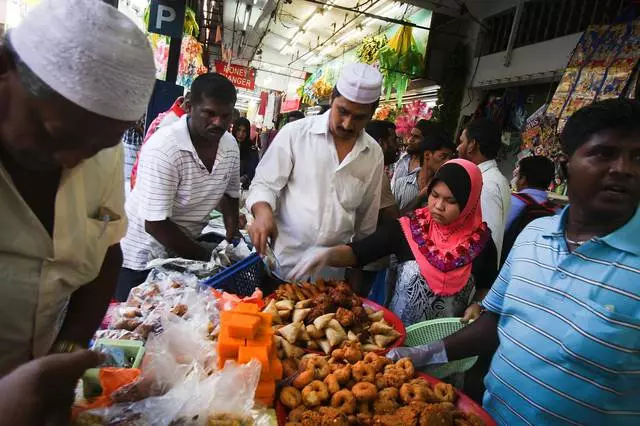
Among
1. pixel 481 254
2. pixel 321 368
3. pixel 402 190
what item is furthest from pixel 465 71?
pixel 321 368

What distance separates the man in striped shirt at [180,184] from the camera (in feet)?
7.77

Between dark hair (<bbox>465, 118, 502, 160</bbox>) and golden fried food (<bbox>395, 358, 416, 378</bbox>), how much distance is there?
8.63 feet

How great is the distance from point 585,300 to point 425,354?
665 mm

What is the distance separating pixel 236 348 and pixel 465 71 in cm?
696

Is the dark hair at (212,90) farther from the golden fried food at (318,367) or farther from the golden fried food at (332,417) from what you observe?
the golden fried food at (332,417)

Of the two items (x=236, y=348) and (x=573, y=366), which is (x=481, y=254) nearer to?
(x=573, y=366)

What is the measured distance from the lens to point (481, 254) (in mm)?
2488

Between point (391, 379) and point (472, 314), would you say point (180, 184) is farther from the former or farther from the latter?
point (472, 314)

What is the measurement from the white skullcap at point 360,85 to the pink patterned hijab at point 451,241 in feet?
2.02

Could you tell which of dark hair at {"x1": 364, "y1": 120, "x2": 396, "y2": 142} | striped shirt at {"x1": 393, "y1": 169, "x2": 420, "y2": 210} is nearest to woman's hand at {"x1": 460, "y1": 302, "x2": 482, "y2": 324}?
striped shirt at {"x1": 393, "y1": 169, "x2": 420, "y2": 210}

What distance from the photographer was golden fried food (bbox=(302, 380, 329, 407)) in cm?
139

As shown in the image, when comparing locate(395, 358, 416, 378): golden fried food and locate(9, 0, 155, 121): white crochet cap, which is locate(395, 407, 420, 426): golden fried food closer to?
locate(395, 358, 416, 378): golden fried food

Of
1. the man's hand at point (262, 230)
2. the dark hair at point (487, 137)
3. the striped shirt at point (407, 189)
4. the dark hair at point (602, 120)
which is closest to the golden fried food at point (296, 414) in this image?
the man's hand at point (262, 230)

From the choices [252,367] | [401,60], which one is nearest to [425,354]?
[252,367]
